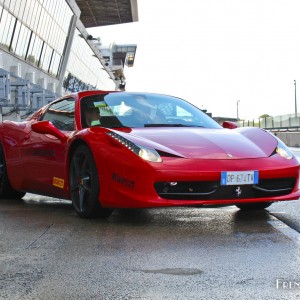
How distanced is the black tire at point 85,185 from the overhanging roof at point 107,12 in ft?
196

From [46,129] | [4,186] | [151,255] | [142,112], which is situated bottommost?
[151,255]

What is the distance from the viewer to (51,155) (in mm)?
5949

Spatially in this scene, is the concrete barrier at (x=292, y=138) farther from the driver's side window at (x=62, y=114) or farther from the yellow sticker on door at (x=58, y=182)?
the yellow sticker on door at (x=58, y=182)

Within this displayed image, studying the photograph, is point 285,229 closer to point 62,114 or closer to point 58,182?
point 58,182

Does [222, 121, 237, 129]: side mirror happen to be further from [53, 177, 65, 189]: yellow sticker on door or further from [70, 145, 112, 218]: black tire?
[53, 177, 65, 189]: yellow sticker on door

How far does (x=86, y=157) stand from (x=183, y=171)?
1.05 m

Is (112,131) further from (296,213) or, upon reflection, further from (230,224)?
(296,213)

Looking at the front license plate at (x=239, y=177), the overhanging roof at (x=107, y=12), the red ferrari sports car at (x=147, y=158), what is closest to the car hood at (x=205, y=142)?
the red ferrari sports car at (x=147, y=158)

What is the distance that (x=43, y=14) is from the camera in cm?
3450

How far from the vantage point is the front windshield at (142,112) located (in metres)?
5.70

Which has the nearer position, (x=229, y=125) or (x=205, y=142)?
(x=205, y=142)

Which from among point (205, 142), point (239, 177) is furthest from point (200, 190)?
point (205, 142)

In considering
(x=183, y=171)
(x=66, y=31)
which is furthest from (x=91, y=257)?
(x=66, y=31)

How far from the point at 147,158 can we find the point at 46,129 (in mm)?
1501
